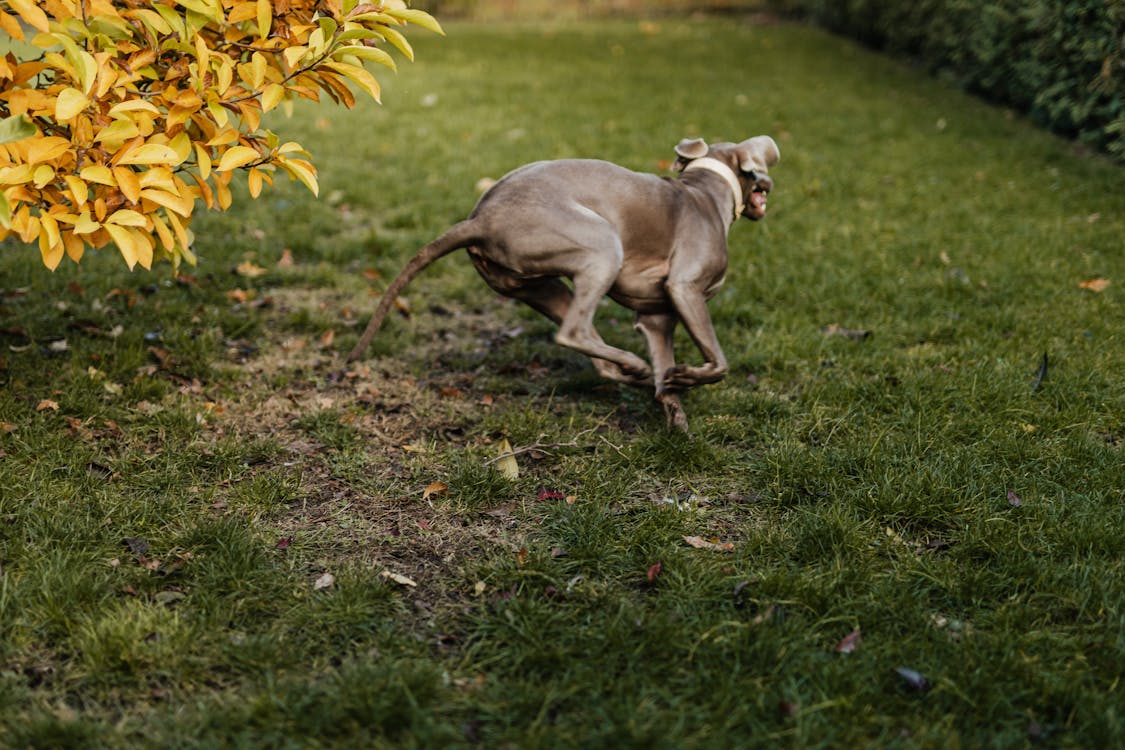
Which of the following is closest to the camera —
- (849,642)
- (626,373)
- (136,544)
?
(849,642)

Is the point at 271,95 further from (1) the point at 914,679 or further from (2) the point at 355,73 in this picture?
(1) the point at 914,679

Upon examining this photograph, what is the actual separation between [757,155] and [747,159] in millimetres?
83

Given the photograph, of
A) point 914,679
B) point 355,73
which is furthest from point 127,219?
point 914,679

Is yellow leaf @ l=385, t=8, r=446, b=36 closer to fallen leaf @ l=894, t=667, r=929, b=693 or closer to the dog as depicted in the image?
the dog

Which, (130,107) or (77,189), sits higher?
(130,107)

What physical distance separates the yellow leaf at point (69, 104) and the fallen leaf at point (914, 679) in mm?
2856

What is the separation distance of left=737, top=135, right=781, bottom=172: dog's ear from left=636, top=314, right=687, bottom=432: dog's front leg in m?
0.73

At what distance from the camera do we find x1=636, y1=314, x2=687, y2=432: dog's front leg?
388cm

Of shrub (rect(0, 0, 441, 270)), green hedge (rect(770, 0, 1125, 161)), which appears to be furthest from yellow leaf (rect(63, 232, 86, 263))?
green hedge (rect(770, 0, 1125, 161))

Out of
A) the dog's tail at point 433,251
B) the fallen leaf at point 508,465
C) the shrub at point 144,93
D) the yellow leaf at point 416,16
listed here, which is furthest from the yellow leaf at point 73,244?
the fallen leaf at point 508,465

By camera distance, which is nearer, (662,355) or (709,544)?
(709,544)

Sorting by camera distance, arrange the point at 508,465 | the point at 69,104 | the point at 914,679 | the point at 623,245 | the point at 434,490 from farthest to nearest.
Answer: the point at 623,245
the point at 508,465
the point at 434,490
the point at 69,104
the point at 914,679

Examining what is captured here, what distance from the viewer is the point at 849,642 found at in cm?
262

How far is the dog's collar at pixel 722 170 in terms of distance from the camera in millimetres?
3988
